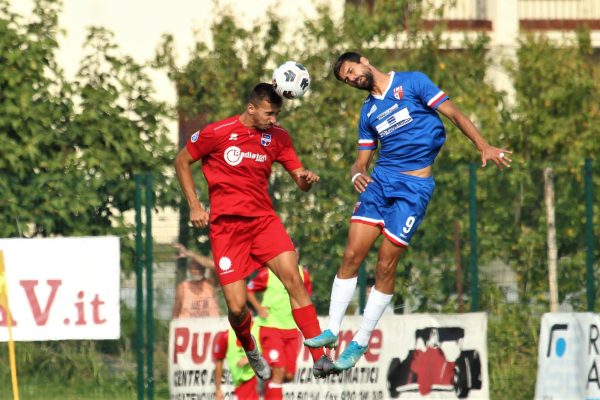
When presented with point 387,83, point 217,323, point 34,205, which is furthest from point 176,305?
point 387,83

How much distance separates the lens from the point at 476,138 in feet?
34.2

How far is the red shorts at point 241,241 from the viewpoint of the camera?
447 inches

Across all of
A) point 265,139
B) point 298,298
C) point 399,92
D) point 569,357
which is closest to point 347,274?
point 298,298

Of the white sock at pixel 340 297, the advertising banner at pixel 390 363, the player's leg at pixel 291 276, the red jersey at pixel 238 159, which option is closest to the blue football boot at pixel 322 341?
the player's leg at pixel 291 276

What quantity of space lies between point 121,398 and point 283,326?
7.11 feet

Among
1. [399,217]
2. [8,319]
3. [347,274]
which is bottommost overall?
[8,319]

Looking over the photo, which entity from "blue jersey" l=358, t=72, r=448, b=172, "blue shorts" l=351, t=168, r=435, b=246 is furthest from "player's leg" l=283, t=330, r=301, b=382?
"blue jersey" l=358, t=72, r=448, b=172

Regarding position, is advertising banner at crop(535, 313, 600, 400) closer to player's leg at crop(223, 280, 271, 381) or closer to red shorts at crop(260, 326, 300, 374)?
red shorts at crop(260, 326, 300, 374)

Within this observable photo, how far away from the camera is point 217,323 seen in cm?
1470

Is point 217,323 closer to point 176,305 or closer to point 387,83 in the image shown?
point 176,305

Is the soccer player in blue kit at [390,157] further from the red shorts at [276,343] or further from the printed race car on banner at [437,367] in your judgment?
the printed race car on banner at [437,367]

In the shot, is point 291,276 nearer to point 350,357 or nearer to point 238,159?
point 350,357

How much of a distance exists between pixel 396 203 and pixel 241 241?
1.31 metres

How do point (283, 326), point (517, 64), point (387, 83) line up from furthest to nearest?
point (517, 64)
point (283, 326)
point (387, 83)
